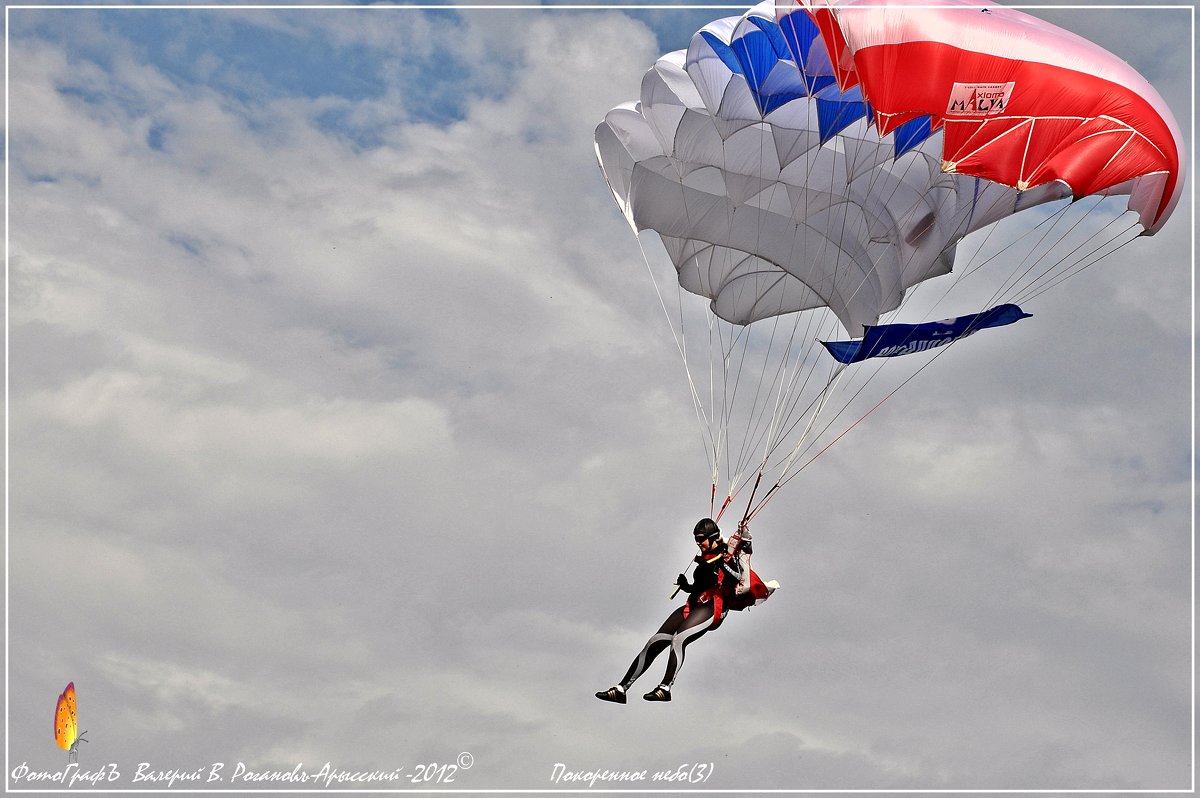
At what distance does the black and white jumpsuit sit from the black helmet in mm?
288

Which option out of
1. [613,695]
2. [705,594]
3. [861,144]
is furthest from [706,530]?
[861,144]

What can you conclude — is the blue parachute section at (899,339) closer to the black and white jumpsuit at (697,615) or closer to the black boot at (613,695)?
the black and white jumpsuit at (697,615)

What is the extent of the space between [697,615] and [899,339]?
4.90 meters

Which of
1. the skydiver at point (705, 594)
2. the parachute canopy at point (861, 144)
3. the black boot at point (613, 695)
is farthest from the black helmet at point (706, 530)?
the parachute canopy at point (861, 144)

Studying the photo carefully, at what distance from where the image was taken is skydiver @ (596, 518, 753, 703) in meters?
22.7

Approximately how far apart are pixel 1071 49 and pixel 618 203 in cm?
748

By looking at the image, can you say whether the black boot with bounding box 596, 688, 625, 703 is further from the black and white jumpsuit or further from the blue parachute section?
the blue parachute section

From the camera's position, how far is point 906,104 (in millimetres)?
21875

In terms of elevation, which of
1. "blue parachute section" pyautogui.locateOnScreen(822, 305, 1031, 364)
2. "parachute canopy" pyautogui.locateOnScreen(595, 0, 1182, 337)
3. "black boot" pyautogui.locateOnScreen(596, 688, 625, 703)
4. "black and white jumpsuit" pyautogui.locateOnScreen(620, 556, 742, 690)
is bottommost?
"black boot" pyautogui.locateOnScreen(596, 688, 625, 703)

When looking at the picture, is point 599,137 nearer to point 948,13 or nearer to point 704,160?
point 704,160

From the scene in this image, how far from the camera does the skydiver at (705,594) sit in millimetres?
22719

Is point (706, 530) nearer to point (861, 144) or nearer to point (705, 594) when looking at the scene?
point (705, 594)

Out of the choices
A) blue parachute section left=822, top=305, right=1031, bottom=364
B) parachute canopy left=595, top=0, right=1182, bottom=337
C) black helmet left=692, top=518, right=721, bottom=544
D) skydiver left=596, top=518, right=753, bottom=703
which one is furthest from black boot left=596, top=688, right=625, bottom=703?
parachute canopy left=595, top=0, right=1182, bottom=337

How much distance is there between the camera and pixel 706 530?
2264cm
